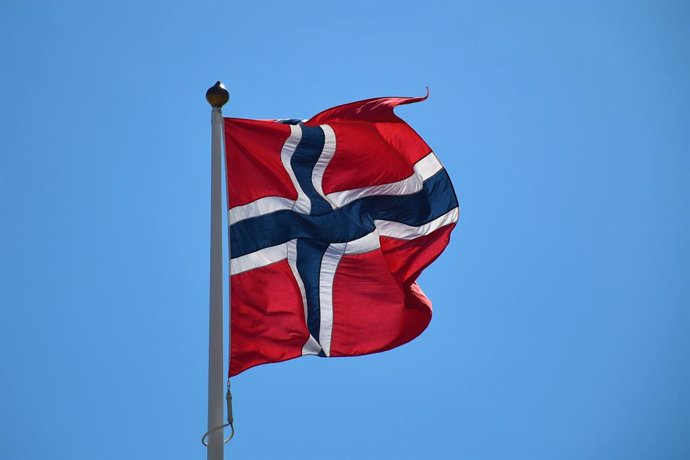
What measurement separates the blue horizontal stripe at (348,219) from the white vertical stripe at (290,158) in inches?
Answer: 5.7

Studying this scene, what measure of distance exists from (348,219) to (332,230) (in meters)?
0.40

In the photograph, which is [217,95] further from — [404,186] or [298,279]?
[404,186]

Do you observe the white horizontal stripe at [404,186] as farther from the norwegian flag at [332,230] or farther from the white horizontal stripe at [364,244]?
the white horizontal stripe at [364,244]

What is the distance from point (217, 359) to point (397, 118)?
18.7 ft

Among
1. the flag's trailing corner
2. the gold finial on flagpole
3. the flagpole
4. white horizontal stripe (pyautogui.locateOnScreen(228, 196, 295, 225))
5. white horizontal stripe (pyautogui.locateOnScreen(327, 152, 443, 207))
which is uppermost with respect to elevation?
the flag's trailing corner

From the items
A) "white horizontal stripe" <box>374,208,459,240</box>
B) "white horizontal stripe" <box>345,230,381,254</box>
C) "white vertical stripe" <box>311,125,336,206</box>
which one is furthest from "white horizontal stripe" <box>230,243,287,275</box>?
"white horizontal stripe" <box>374,208,459,240</box>

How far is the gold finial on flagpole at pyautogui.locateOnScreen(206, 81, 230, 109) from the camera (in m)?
10.1

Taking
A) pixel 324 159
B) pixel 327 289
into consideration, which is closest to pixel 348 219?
pixel 324 159

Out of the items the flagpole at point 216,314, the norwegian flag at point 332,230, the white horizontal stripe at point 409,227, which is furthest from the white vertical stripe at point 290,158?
the flagpole at point 216,314

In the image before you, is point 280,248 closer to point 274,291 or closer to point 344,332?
point 274,291

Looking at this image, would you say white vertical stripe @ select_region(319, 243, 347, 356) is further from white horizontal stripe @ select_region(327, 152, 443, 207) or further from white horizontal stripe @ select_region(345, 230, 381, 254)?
white horizontal stripe @ select_region(327, 152, 443, 207)

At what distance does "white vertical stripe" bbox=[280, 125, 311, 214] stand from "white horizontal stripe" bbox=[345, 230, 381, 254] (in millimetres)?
1021

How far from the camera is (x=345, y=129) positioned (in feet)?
42.1

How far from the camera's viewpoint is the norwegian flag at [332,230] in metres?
10.8
